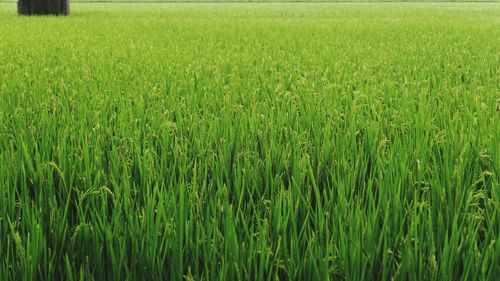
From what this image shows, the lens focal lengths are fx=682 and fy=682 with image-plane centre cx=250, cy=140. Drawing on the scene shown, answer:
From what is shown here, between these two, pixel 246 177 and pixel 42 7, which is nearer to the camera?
pixel 246 177

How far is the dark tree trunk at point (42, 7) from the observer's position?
1400 cm

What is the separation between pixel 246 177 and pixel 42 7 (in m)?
13.2

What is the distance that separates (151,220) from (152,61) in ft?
12.0

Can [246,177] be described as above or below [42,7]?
above

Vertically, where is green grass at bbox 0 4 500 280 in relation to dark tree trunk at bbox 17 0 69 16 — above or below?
above

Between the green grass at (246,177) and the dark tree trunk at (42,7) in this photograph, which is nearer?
the green grass at (246,177)

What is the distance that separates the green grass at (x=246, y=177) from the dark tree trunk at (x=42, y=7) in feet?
32.1

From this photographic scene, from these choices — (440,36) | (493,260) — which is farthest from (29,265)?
(440,36)

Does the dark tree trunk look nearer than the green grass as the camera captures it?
No

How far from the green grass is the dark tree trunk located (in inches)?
385

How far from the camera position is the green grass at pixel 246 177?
1346 millimetres

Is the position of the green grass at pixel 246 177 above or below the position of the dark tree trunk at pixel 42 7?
above

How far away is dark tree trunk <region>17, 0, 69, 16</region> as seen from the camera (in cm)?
1400

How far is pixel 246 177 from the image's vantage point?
1918 mm
